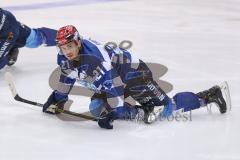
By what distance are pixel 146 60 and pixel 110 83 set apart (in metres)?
1.41

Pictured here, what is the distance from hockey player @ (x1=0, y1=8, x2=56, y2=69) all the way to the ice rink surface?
13cm

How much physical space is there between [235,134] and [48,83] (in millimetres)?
1410

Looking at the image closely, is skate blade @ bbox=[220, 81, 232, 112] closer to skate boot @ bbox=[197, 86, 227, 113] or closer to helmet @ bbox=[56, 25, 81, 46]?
skate boot @ bbox=[197, 86, 227, 113]

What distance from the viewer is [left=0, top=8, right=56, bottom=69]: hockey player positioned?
11.6 feet

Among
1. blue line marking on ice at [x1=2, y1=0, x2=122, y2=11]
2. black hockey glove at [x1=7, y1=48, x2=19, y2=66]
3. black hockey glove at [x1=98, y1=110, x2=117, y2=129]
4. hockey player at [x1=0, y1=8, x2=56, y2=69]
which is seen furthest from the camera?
blue line marking on ice at [x1=2, y1=0, x2=122, y2=11]

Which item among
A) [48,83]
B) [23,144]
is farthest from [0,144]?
[48,83]

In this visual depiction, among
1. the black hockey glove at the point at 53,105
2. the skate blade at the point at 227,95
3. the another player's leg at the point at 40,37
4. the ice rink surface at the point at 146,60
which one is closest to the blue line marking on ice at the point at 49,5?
the ice rink surface at the point at 146,60

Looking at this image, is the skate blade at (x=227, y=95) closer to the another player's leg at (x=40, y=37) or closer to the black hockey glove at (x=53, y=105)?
the black hockey glove at (x=53, y=105)

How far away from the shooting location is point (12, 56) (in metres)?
3.75

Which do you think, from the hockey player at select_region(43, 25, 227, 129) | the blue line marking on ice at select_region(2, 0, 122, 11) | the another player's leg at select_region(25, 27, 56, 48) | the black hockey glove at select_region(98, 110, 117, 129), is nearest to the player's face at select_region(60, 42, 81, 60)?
the hockey player at select_region(43, 25, 227, 129)

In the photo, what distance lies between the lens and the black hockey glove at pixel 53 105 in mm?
2818

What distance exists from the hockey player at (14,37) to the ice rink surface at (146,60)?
0.13 meters

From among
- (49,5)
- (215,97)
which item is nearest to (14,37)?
(215,97)

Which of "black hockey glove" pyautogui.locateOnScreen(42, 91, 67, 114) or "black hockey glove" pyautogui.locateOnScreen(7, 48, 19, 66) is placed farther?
"black hockey glove" pyautogui.locateOnScreen(7, 48, 19, 66)
